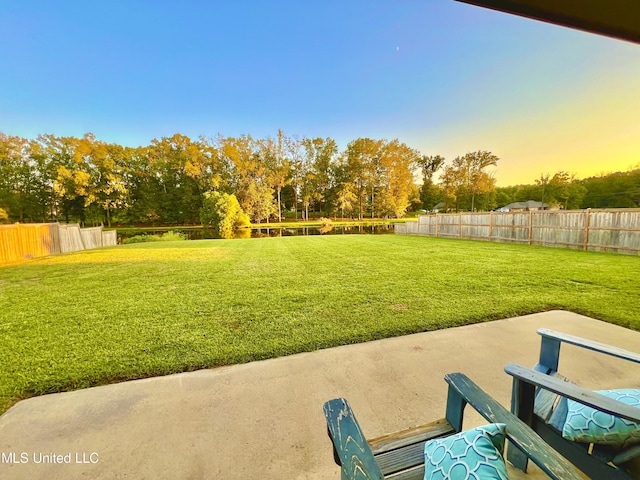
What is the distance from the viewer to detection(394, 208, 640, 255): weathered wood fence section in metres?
7.40

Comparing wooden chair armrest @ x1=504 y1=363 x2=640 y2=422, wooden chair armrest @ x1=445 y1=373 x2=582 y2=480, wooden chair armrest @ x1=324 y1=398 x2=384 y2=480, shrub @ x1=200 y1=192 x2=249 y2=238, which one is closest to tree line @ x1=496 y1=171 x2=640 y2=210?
shrub @ x1=200 y1=192 x2=249 y2=238

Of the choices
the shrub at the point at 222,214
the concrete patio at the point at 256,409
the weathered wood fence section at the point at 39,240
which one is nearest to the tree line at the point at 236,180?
the shrub at the point at 222,214

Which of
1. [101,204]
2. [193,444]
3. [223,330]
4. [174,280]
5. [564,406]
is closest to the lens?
[564,406]

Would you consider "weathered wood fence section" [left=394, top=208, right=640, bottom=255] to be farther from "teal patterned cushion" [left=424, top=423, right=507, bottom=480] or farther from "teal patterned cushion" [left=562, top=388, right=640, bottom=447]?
"teal patterned cushion" [left=424, top=423, right=507, bottom=480]

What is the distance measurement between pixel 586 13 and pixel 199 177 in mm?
32636

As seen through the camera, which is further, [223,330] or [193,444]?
[223,330]

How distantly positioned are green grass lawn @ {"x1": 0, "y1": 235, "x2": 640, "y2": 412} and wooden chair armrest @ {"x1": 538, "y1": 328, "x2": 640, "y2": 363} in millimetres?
1497

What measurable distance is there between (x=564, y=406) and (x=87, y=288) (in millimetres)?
6538

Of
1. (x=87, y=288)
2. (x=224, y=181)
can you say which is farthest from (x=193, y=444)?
(x=224, y=181)

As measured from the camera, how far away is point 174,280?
5.29 m

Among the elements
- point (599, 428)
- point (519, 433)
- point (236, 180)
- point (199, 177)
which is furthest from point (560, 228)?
point (199, 177)

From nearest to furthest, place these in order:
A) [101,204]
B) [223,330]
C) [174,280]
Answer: [223,330] < [174,280] < [101,204]

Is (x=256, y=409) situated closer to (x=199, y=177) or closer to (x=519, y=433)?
(x=519, y=433)

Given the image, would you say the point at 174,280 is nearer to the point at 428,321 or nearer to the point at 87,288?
the point at 87,288
